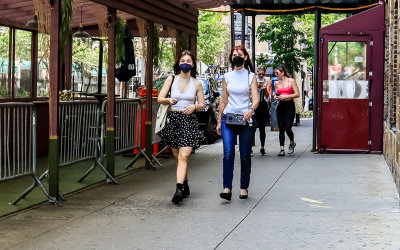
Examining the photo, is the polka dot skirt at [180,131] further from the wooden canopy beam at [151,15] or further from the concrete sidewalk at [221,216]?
the wooden canopy beam at [151,15]

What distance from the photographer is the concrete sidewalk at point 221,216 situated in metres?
6.98

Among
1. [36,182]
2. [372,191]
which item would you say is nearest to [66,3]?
[36,182]

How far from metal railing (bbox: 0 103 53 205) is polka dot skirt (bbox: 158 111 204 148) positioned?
1.60m

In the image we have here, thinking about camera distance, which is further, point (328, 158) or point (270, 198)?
point (328, 158)

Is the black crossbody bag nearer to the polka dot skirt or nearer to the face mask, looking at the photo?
the polka dot skirt

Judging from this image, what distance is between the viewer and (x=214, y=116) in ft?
66.6

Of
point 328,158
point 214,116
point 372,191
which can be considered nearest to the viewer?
point 372,191

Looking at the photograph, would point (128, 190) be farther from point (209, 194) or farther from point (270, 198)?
point (270, 198)

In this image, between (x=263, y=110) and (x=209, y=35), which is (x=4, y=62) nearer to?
(x=263, y=110)

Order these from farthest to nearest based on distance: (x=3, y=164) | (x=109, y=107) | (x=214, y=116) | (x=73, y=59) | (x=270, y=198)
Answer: (x=214, y=116), (x=73, y=59), (x=109, y=107), (x=270, y=198), (x=3, y=164)

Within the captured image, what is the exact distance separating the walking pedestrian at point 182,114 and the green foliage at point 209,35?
3812 centimetres

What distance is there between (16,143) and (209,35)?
39.9 meters

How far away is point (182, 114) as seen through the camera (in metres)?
9.70

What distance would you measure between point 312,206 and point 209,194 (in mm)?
1584
